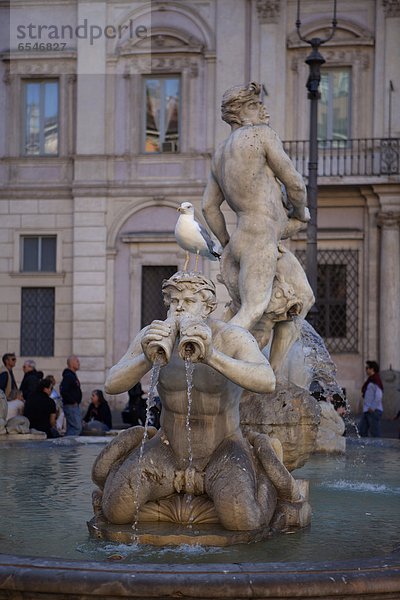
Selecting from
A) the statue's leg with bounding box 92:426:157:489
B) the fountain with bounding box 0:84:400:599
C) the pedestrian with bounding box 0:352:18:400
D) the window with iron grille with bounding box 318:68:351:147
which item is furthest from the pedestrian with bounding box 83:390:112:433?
the window with iron grille with bounding box 318:68:351:147

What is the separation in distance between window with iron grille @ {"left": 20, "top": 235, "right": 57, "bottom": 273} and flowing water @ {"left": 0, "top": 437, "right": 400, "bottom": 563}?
1894 centimetres

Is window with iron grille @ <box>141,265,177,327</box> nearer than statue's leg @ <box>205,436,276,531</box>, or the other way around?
statue's leg @ <box>205,436,276,531</box>

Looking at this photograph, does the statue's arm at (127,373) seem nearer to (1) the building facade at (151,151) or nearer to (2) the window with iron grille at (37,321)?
(1) the building facade at (151,151)

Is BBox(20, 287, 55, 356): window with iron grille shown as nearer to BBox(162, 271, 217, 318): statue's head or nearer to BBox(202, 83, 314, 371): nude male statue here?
BBox(202, 83, 314, 371): nude male statue

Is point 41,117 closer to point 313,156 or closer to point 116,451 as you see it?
point 313,156

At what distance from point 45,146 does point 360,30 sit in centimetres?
752

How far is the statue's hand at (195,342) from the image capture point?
5.48 m

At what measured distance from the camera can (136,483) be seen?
582cm

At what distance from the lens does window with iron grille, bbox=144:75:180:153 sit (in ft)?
97.2

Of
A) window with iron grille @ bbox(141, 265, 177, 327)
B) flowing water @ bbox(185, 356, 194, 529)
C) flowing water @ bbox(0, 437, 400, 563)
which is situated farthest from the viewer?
window with iron grille @ bbox(141, 265, 177, 327)

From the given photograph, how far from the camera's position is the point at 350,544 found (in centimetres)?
576

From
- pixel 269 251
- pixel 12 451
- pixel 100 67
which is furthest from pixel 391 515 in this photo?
pixel 100 67

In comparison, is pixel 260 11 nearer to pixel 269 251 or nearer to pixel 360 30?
pixel 360 30

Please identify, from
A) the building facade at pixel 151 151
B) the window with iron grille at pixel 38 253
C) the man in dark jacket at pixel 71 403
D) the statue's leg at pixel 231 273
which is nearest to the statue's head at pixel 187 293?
the statue's leg at pixel 231 273
